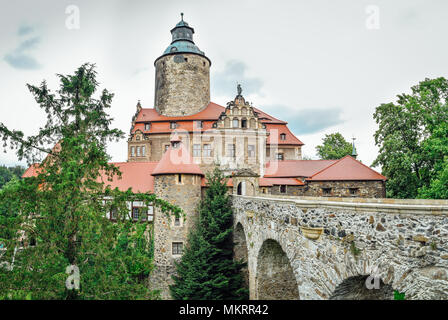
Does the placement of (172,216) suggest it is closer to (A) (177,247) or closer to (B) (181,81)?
(A) (177,247)

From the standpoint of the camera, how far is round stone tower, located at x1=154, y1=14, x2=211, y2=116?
91.2 feet

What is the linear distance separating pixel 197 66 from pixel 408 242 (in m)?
28.0

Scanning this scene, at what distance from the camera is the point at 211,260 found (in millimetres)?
14117

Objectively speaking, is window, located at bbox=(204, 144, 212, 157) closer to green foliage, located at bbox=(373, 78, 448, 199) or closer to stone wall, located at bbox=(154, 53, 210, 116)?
stone wall, located at bbox=(154, 53, 210, 116)

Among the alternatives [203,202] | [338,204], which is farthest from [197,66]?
[338,204]

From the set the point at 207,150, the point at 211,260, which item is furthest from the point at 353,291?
the point at 207,150

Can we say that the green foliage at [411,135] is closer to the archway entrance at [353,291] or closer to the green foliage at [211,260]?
the green foliage at [211,260]

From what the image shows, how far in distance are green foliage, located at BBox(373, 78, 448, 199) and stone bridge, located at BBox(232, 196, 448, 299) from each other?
12053 millimetres

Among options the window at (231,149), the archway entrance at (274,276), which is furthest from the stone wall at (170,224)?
the archway entrance at (274,276)

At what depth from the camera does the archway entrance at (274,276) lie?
9.48m

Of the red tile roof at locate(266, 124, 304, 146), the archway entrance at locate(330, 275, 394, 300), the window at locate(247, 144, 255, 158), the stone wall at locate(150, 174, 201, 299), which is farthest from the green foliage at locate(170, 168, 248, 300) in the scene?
the red tile roof at locate(266, 124, 304, 146)

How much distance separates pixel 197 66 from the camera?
28.4 metres

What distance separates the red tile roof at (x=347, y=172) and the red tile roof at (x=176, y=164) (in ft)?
32.9
